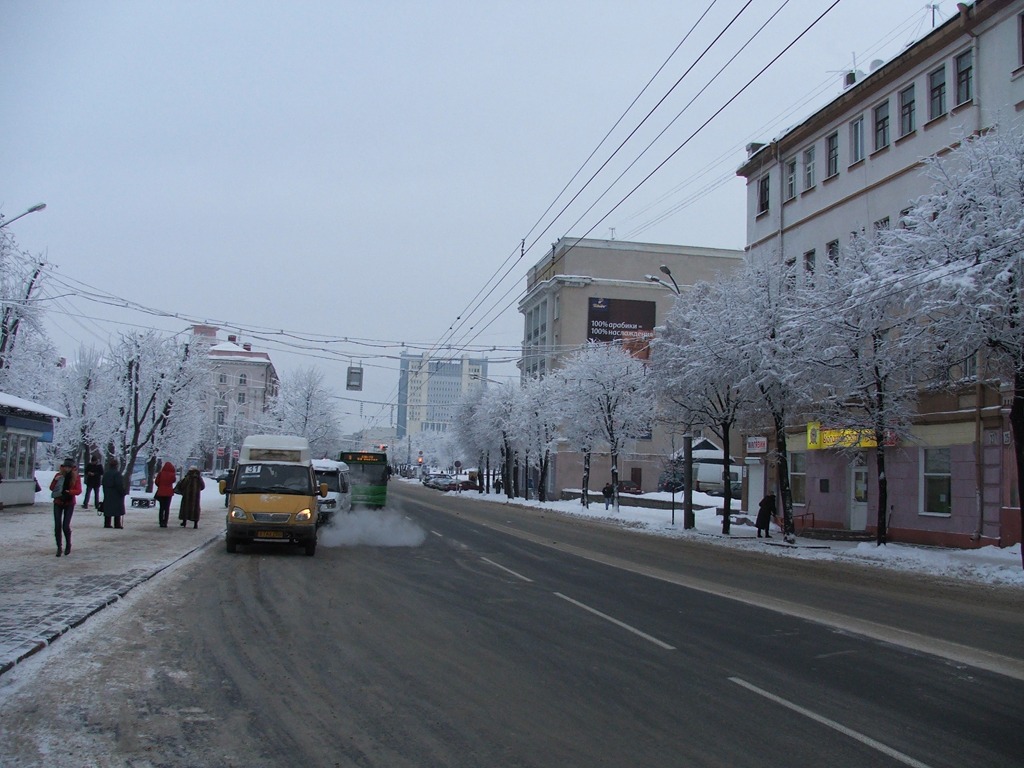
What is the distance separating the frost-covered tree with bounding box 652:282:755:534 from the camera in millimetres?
29453

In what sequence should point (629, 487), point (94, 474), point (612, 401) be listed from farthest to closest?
point (629, 487)
point (612, 401)
point (94, 474)

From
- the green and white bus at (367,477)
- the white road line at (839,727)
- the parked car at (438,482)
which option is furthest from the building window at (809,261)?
the parked car at (438,482)

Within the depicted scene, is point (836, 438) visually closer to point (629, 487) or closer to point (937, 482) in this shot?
point (937, 482)

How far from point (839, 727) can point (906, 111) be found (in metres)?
29.4

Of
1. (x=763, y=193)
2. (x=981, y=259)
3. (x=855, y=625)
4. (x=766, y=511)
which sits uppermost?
(x=763, y=193)

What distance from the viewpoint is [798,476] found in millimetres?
37625

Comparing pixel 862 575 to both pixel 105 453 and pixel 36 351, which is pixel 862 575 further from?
pixel 105 453

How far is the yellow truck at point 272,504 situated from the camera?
18.6m

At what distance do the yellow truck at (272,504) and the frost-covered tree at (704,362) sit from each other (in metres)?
15.1

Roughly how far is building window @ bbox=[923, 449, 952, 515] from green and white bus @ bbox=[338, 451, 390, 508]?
75.7 feet

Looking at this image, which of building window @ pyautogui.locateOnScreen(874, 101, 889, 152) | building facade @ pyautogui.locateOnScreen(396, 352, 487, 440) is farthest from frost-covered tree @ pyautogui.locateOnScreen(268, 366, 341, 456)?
building window @ pyautogui.locateOnScreen(874, 101, 889, 152)

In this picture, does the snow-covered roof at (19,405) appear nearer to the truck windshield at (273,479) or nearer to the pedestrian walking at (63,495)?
the truck windshield at (273,479)

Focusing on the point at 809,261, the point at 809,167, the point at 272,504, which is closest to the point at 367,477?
the point at 809,261

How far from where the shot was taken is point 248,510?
18594 mm
